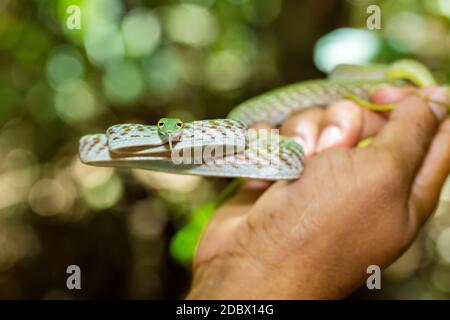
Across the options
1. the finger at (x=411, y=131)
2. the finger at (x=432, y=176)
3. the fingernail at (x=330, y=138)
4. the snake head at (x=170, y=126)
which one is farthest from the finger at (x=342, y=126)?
the snake head at (x=170, y=126)

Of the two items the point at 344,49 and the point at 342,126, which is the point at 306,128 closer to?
the point at 342,126

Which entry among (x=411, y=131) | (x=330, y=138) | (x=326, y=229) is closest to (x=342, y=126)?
(x=330, y=138)

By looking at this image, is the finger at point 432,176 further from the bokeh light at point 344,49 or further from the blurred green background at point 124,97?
the blurred green background at point 124,97

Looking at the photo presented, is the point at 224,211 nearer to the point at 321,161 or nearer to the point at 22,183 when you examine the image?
the point at 321,161

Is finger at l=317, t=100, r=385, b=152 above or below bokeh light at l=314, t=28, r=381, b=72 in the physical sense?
below

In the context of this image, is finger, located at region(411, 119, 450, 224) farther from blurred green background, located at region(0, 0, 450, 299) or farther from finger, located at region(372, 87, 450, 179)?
blurred green background, located at region(0, 0, 450, 299)

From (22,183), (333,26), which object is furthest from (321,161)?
(22,183)

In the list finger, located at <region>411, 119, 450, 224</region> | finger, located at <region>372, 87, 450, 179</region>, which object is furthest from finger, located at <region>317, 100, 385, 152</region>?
finger, located at <region>411, 119, 450, 224</region>
